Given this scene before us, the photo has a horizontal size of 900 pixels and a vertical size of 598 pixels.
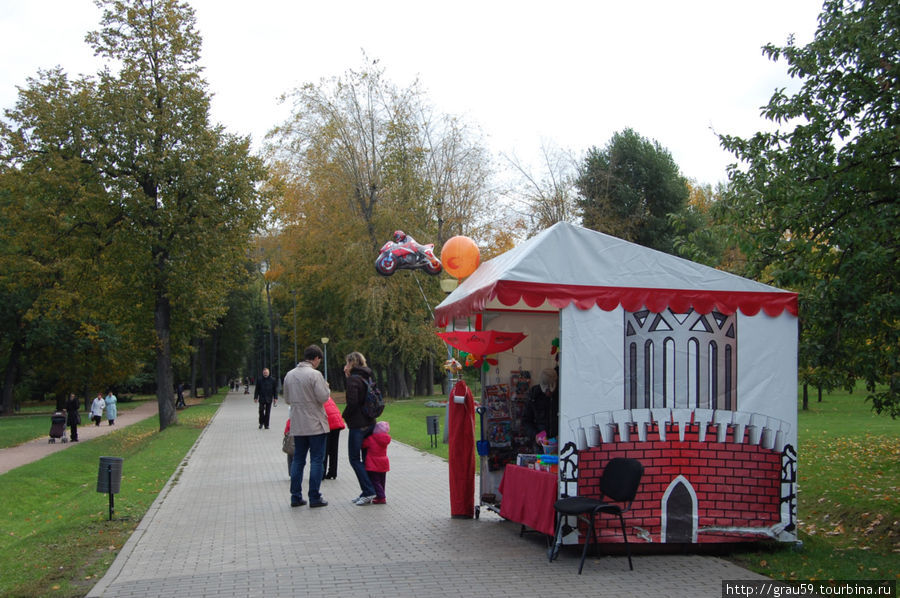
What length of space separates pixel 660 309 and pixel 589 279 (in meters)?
0.73

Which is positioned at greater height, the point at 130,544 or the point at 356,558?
the point at 356,558

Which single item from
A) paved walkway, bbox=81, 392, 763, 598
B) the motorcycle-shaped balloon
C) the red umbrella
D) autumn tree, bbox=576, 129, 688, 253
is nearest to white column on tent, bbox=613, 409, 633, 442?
paved walkway, bbox=81, 392, 763, 598

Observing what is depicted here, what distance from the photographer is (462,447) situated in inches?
360

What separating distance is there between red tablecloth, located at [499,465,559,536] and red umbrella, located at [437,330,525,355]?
139 cm

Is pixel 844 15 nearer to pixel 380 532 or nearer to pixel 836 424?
pixel 380 532

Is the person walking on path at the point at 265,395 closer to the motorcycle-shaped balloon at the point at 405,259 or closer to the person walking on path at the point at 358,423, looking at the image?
the motorcycle-shaped balloon at the point at 405,259

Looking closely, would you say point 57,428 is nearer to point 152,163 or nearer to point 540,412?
point 152,163

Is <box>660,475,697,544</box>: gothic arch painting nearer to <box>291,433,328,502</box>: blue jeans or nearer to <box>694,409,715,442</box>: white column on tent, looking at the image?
<box>694,409,715,442</box>: white column on tent

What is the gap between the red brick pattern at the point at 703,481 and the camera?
716cm

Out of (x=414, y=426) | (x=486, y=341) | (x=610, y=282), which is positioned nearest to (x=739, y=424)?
(x=610, y=282)

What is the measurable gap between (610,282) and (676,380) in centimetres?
113

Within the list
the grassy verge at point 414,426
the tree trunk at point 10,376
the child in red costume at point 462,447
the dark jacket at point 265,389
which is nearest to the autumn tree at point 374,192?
the grassy verge at point 414,426

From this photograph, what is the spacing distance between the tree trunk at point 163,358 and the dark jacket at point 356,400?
19.9 m

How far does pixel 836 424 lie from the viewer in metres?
24.2
